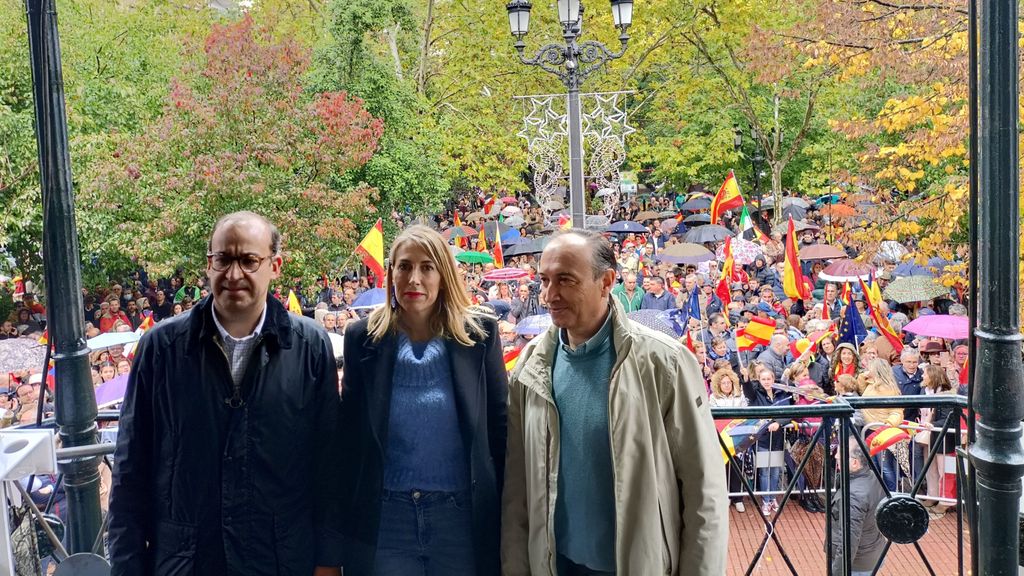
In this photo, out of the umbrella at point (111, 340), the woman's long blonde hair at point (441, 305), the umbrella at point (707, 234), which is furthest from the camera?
the umbrella at point (707, 234)

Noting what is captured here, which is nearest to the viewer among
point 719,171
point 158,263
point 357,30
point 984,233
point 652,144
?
point 984,233

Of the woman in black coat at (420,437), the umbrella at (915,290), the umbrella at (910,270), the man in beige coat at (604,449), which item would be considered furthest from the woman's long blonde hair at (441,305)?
the umbrella at (910,270)

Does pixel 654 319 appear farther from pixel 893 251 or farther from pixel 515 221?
pixel 515 221

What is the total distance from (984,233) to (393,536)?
235cm

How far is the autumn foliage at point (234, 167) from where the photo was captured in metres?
17.3

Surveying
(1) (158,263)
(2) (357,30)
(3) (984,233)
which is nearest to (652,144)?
(2) (357,30)

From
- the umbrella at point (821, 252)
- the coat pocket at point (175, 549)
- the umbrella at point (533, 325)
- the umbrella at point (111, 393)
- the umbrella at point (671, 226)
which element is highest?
the umbrella at point (671, 226)

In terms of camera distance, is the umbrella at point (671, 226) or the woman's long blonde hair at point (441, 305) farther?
the umbrella at point (671, 226)

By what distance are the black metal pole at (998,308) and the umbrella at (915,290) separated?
11955 mm

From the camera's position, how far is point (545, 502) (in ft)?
9.69

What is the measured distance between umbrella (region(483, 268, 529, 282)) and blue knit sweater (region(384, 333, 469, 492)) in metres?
15.7

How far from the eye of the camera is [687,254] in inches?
838

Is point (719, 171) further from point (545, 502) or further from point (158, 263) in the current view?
point (545, 502)

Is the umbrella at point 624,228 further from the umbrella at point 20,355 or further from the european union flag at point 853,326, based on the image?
the umbrella at point 20,355
